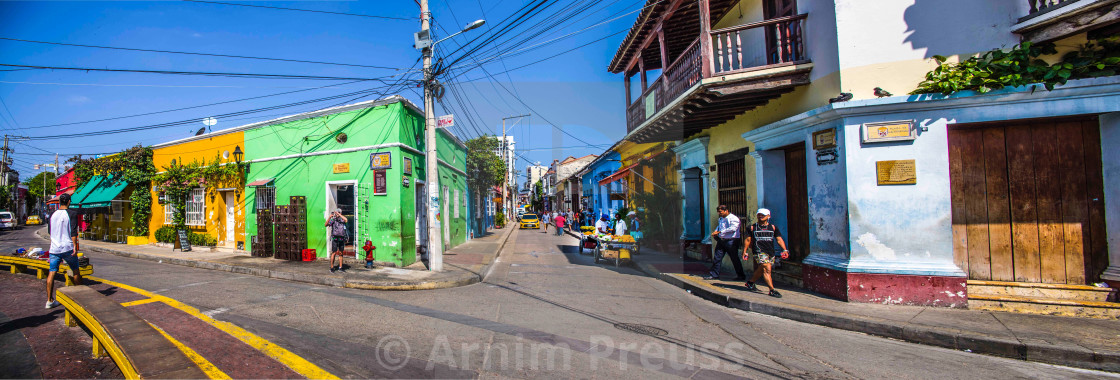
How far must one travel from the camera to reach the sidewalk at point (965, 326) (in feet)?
14.5

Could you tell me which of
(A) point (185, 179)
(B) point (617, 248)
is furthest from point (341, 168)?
(B) point (617, 248)

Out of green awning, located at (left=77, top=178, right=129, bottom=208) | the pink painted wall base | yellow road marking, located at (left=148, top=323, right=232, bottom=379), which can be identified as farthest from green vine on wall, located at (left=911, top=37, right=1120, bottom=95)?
green awning, located at (left=77, top=178, right=129, bottom=208)

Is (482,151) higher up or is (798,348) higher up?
(482,151)

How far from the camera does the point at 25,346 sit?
4.52m

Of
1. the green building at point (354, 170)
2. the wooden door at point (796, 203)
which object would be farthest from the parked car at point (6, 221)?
the wooden door at point (796, 203)

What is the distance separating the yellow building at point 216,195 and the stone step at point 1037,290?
1623 cm

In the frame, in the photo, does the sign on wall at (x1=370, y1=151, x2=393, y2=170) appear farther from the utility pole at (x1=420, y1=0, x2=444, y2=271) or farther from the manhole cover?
the manhole cover

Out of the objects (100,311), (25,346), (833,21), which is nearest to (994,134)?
(833,21)

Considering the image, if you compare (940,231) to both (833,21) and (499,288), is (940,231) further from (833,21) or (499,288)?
(499,288)

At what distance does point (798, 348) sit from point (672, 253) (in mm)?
9217

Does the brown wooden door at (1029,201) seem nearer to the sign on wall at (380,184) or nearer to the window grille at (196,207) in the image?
the sign on wall at (380,184)

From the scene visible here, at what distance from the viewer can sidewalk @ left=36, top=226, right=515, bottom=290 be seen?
27.9ft

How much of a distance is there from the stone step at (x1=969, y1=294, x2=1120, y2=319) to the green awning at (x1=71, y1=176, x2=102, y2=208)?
26980mm

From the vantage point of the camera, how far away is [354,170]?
10.9 metres
